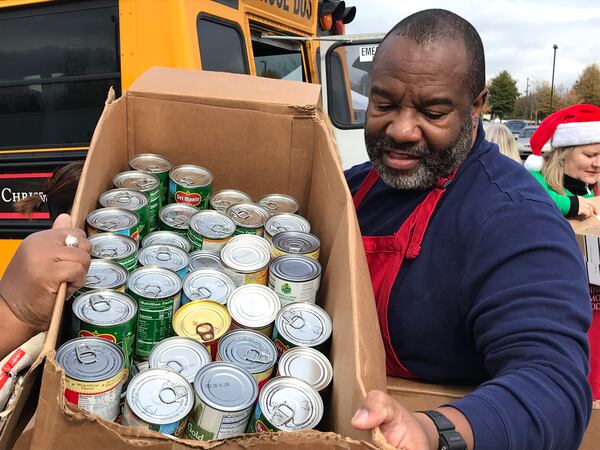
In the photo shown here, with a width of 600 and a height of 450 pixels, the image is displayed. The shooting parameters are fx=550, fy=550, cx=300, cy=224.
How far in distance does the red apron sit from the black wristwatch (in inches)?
20.8

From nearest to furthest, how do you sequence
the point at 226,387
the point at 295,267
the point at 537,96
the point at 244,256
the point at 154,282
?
the point at 226,387
the point at 154,282
the point at 295,267
the point at 244,256
the point at 537,96

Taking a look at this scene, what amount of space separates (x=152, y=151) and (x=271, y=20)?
2631 mm

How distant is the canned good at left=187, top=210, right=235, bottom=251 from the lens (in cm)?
188

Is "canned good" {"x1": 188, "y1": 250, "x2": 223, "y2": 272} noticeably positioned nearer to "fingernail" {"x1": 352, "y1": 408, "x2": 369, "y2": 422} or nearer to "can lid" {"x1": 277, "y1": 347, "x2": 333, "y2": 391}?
"can lid" {"x1": 277, "y1": 347, "x2": 333, "y2": 391}

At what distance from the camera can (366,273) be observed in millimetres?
1318

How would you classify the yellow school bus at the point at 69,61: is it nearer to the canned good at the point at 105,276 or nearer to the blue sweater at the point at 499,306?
the canned good at the point at 105,276

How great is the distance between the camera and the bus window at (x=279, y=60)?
16.1 feet

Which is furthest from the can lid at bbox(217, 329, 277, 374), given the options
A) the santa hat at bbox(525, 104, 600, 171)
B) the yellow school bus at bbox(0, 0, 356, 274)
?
the santa hat at bbox(525, 104, 600, 171)

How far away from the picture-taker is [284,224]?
1973 millimetres

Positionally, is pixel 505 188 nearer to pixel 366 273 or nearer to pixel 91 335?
pixel 366 273

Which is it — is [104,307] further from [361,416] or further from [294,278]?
[361,416]

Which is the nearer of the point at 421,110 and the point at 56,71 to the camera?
the point at 421,110

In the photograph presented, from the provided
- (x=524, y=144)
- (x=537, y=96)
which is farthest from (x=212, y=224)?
(x=537, y=96)

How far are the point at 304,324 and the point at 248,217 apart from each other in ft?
1.97
